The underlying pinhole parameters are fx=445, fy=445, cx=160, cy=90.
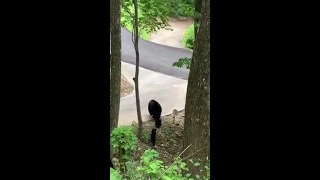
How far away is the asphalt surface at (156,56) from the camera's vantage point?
17.0 meters

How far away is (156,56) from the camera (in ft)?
60.2

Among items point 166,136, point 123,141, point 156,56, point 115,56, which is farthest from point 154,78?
point 123,141

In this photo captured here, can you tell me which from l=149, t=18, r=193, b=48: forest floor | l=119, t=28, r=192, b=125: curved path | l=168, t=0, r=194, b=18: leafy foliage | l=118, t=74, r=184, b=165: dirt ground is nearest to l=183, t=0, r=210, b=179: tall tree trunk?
l=118, t=74, r=184, b=165: dirt ground

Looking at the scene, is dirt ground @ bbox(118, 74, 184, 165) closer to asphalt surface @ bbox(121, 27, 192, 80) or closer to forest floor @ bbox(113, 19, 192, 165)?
forest floor @ bbox(113, 19, 192, 165)

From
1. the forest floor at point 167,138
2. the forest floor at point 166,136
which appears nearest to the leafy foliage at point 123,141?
the forest floor at point 166,136

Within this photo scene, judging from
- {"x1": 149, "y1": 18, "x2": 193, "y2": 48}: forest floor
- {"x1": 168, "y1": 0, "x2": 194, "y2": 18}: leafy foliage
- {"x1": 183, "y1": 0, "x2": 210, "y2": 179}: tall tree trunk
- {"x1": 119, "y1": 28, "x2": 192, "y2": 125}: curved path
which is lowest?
{"x1": 119, "y1": 28, "x2": 192, "y2": 125}: curved path

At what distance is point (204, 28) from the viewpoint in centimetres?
621

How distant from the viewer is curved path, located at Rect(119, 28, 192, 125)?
42.9 feet
